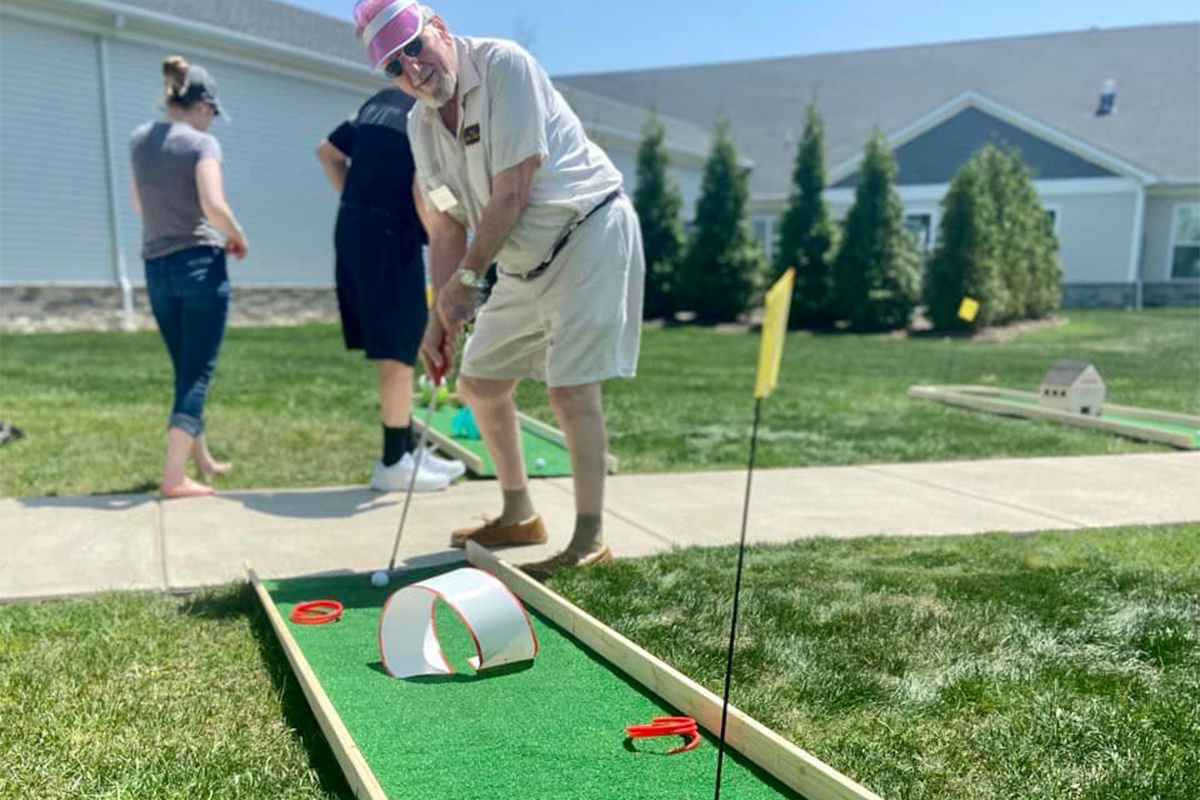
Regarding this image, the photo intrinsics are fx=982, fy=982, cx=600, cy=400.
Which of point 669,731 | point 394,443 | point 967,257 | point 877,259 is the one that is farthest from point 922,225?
point 669,731

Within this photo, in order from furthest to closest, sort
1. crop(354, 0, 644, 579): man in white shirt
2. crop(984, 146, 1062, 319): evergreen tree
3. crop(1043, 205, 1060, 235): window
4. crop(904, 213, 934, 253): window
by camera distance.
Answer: crop(904, 213, 934, 253): window
crop(1043, 205, 1060, 235): window
crop(984, 146, 1062, 319): evergreen tree
crop(354, 0, 644, 579): man in white shirt

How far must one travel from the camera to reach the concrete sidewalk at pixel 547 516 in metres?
3.64

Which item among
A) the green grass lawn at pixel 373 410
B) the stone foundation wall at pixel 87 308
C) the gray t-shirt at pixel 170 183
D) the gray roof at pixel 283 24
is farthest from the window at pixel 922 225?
the gray t-shirt at pixel 170 183

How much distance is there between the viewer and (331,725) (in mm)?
2154

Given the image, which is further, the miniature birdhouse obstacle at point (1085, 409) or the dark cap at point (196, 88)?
the miniature birdhouse obstacle at point (1085, 409)

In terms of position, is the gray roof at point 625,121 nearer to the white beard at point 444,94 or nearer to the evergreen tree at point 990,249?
the evergreen tree at point 990,249

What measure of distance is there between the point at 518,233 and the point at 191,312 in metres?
2.19

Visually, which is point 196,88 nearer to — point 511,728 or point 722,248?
point 511,728

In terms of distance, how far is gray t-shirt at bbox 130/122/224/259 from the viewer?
4.59 metres

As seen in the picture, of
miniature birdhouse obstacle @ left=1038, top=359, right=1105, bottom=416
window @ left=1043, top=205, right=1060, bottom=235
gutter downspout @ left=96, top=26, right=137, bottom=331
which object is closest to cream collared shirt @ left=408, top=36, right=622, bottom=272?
miniature birdhouse obstacle @ left=1038, top=359, right=1105, bottom=416

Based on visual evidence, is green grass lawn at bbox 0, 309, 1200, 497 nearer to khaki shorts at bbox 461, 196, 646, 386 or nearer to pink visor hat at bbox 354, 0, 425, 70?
khaki shorts at bbox 461, 196, 646, 386

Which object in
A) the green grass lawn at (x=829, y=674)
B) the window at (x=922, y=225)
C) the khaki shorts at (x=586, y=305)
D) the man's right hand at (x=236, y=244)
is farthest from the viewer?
the window at (x=922, y=225)

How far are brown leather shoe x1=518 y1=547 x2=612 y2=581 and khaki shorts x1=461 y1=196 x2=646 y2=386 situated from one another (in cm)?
63

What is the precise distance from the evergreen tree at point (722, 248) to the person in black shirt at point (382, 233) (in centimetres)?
1736
